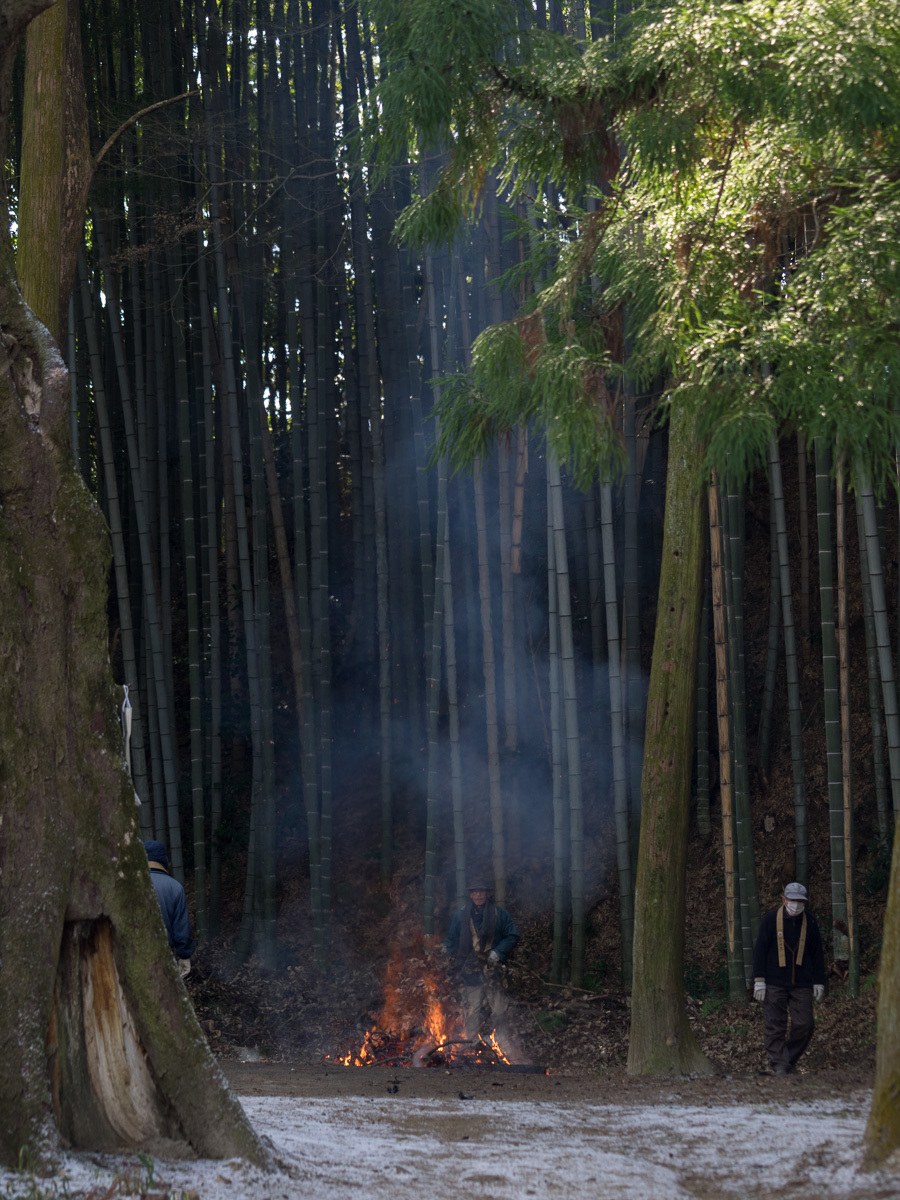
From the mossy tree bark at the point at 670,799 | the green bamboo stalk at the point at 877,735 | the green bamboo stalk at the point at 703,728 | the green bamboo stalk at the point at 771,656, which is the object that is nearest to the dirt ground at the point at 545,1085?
the mossy tree bark at the point at 670,799

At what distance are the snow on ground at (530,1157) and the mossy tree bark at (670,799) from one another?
3.02 ft

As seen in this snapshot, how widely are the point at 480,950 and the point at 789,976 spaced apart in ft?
6.92

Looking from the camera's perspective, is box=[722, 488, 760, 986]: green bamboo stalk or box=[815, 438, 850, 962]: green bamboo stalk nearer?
box=[815, 438, 850, 962]: green bamboo stalk

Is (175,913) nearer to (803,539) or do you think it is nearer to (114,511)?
(114,511)

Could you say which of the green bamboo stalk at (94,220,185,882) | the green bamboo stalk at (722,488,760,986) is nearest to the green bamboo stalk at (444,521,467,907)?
the green bamboo stalk at (722,488,760,986)

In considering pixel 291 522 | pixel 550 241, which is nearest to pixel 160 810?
pixel 291 522

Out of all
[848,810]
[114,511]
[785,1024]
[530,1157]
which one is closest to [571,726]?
[848,810]

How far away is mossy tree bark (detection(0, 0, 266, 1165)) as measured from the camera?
101 inches

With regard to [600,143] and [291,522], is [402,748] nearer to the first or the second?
[291,522]

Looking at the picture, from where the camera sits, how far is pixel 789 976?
5.71 metres

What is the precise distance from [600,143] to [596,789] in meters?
5.67

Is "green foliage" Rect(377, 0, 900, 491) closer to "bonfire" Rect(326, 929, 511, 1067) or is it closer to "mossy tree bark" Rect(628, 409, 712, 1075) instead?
"mossy tree bark" Rect(628, 409, 712, 1075)

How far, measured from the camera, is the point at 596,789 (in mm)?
9297

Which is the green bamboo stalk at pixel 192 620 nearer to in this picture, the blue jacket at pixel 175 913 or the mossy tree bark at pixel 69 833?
the blue jacket at pixel 175 913
